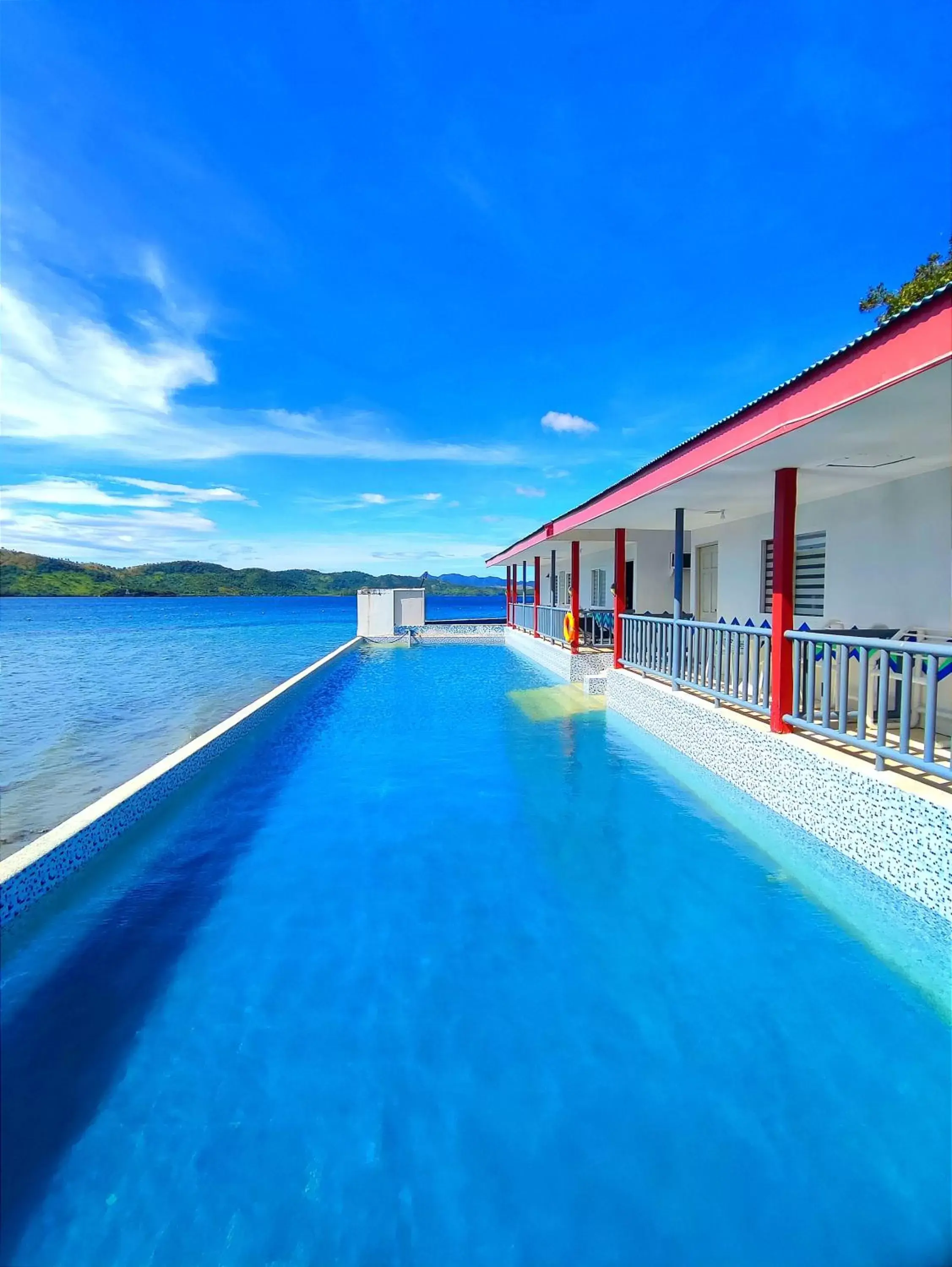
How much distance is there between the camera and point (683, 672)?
8.26 meters

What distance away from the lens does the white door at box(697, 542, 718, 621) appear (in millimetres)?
12445

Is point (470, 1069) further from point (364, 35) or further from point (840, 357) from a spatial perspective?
point (364, 35)

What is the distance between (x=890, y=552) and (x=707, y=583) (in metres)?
5.83

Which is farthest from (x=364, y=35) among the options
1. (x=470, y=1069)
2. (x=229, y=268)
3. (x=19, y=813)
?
(x=470, y=1069)

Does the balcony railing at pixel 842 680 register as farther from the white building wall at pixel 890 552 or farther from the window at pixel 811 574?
the window at pixel 811 574

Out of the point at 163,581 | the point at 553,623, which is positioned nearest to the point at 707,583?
the point at 553,623

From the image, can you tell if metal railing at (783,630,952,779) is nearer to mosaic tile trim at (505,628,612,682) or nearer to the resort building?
the resort building

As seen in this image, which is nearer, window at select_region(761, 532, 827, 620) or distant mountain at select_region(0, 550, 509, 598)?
window at select_region(761, 532, 827, 620)

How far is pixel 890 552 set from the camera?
7000mm

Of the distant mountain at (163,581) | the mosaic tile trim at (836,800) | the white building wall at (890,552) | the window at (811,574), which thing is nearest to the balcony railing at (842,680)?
the mosaic tile trim at (836,800)

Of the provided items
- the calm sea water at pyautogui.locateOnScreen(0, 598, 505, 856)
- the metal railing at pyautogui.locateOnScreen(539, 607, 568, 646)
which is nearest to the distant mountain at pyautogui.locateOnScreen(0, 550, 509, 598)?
the calm sea water at pyautogui.locateOnScreen(0, 598, 505, 856)

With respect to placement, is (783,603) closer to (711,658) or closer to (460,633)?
(711,658)

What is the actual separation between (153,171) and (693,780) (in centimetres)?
1249

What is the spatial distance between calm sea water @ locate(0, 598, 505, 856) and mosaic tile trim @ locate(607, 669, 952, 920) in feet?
23.3
